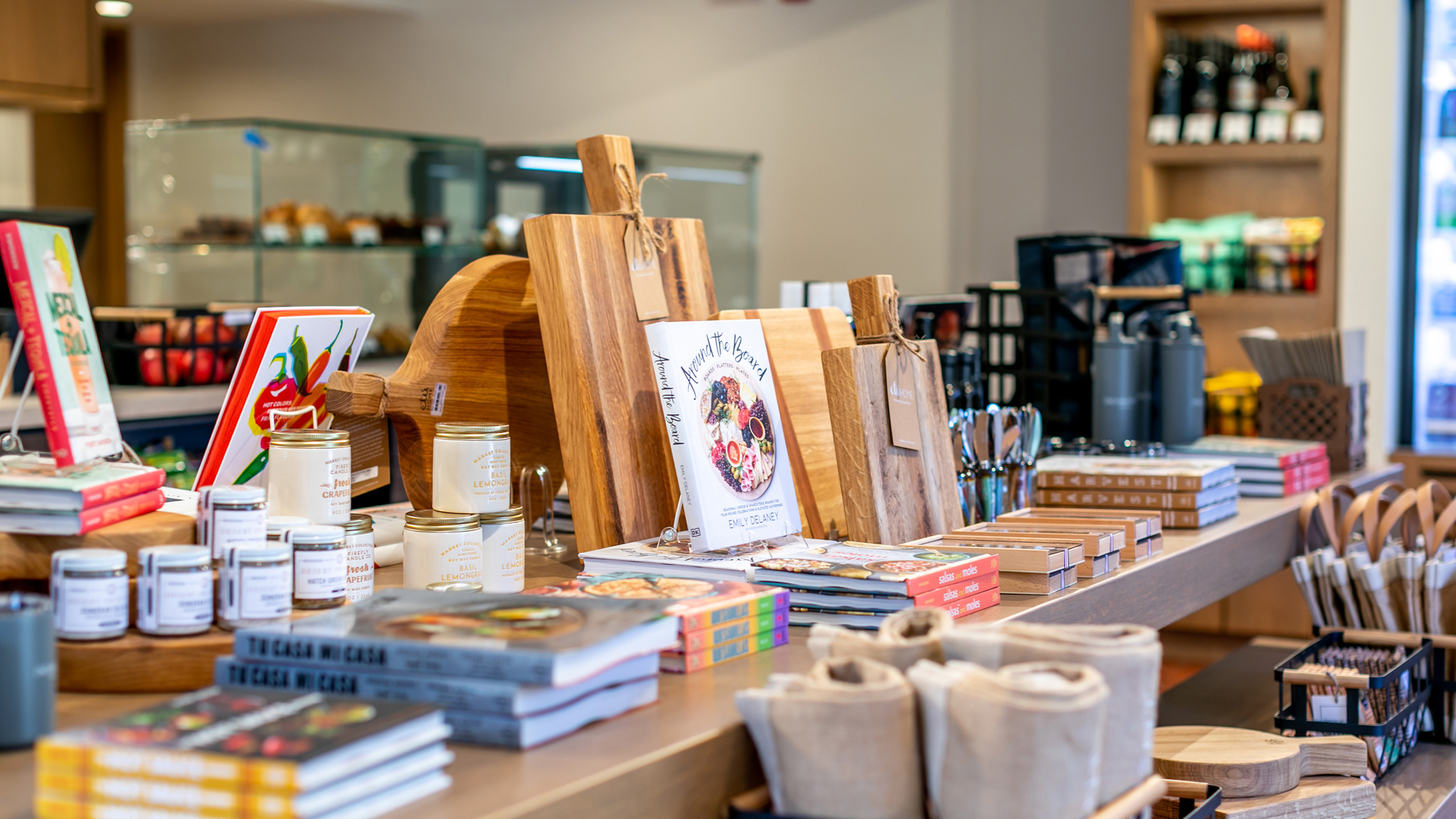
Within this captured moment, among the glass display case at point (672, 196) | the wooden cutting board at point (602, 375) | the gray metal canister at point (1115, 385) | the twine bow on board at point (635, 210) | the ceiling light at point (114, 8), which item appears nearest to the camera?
the wooden cutting board at point (602, 375)

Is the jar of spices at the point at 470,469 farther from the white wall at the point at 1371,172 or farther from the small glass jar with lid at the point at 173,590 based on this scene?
the white wall at the point at 1371,172

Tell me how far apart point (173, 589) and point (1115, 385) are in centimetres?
180

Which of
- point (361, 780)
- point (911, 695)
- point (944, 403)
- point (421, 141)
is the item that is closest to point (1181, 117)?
point (421, 141)

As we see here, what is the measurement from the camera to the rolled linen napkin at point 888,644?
1103 millimetres

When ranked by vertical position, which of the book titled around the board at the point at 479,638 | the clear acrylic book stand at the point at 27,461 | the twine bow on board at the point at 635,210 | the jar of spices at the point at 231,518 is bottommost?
the book titled around the board at the point at 479,638

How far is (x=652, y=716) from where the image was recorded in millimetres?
1100

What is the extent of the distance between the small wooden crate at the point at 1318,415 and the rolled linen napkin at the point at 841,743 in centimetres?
211

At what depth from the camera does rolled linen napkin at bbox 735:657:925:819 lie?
1.01 metres

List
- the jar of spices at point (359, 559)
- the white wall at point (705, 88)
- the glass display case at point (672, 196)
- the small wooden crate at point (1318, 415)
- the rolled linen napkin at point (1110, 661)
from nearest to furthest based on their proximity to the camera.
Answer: the rolled linen napkin at point (1110, 661) → the jar of spices at point (359, 559) → the small wooden crate at point (1318, 415) → the glass display case at point (672, 196) → the white wall at point (705, 88)

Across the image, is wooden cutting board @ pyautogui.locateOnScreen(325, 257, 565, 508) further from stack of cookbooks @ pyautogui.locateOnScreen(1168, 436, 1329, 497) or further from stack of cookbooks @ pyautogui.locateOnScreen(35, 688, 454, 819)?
stack of cookbooks @ pyautogui.locateOnScreen(1168, 436, 1329, 497)

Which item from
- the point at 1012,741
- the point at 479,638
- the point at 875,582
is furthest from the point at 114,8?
the point at 1012,741

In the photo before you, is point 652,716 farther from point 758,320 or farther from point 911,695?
point 758,320

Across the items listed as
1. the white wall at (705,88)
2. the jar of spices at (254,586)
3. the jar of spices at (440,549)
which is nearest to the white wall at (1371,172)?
the white wall at (705,88)

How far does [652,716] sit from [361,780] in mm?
298
